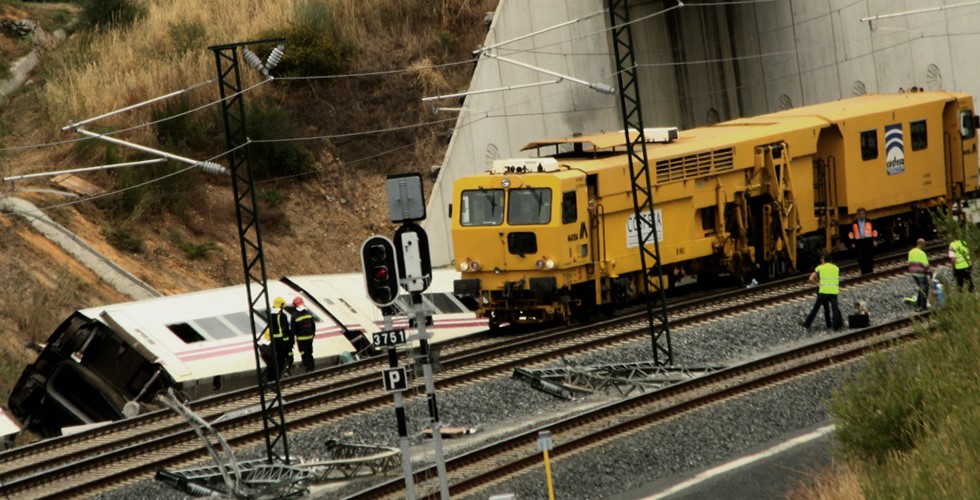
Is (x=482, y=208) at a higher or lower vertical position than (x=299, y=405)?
higher

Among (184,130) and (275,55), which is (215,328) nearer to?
(275,55)

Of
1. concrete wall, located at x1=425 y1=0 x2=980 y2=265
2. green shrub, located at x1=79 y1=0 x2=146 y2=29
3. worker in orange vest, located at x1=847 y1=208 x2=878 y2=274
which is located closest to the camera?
worker in orange vest, located at x1=847 y1=208 x2=878 y2=274

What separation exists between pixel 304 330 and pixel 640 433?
414 inches

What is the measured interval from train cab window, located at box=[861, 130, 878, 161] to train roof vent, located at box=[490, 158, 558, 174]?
7.87 meters

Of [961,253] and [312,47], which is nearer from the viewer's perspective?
[961,253]

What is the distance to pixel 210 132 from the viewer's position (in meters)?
45.8

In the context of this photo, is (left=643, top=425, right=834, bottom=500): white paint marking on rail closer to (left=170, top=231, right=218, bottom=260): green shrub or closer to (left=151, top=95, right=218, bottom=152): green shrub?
(left=170, top=231, right=218, bottom=260): green shrub

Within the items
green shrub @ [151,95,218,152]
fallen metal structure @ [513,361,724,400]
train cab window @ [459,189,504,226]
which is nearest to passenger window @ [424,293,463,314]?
train cab window @ [459,189,504,226]

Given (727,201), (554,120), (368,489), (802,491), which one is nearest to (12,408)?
(368,489)

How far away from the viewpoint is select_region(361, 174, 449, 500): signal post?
14234 millimetres

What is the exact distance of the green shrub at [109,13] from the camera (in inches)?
2029

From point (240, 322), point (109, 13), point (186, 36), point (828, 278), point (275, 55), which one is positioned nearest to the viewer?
point (275, 55)

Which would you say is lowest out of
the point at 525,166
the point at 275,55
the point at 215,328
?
the point at 215,328

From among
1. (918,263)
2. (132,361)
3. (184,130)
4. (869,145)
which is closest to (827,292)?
(918,263)
